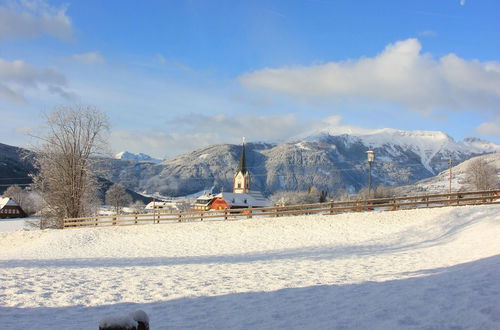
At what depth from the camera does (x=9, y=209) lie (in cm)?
9394

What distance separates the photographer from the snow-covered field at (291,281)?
835 cm

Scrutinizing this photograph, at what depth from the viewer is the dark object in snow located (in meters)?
3.57

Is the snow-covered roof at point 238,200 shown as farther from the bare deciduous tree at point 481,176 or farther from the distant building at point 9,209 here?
the distant building at point 9,209

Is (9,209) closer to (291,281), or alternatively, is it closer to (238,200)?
(238,200)

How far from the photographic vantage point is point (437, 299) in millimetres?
8648

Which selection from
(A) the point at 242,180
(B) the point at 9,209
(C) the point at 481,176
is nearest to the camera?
(C) the point at 481,176

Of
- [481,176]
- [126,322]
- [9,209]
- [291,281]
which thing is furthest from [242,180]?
[126,322]

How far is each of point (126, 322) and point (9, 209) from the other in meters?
105

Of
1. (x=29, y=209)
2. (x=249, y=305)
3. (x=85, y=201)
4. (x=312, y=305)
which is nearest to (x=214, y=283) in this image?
(x=249, y=305)

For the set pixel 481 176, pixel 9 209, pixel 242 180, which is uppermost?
pixel 242 180

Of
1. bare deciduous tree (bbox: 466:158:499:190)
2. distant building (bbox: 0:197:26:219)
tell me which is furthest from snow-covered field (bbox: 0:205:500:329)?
distant building (bbox: 0:197:26:219)

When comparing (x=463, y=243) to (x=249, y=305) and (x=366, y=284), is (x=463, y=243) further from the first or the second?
(x=249, y=305)

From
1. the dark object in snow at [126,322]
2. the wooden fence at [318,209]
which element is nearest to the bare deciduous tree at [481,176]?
the wooden fence at [318,209]

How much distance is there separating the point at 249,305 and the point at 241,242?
14741 millimetres
